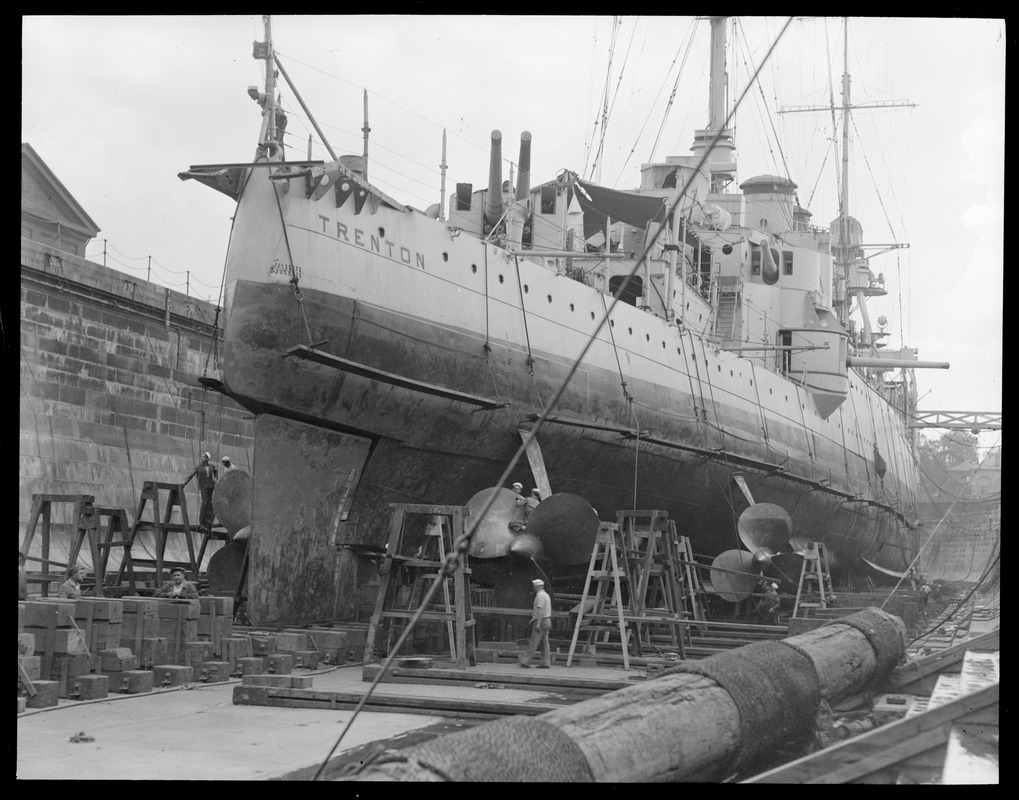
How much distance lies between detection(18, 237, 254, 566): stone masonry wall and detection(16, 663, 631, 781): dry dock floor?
9100mm

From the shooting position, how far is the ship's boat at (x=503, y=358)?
13.1 metres

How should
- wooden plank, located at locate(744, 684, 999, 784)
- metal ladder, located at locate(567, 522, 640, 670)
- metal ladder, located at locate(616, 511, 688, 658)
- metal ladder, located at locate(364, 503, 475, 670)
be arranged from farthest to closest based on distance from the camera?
metal ladder, located at locate(616, 511, 688, 658)
metal ladder, located at locate(567, 522, 640, 670)
metal ladder, located at locate(364, 503, 475, 670)
wooden plank, located at locate(744, 684, 999, 784)

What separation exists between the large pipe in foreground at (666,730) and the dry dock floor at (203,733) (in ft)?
5.53

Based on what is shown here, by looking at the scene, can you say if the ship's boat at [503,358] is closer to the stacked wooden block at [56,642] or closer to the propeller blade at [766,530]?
the propeller blade at [766,530]

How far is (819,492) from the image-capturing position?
966 inches

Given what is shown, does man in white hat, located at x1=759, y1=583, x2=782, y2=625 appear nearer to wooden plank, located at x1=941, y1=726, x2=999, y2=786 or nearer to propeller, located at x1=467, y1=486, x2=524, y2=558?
propeller, located at x1=467, y1=486, x2=524, y2=558

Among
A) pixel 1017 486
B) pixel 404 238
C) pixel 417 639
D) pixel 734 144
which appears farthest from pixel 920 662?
Answer: pixel 734 144

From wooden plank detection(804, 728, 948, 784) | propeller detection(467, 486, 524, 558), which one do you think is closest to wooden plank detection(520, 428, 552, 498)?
propeller detection(467, 486, 524, 558)

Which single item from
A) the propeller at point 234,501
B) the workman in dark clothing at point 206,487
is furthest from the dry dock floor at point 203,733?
the workman in dark clothing at point 206,487

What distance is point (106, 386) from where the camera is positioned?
62.4 feet

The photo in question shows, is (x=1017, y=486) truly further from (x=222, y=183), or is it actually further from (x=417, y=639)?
(x=222, y=183)

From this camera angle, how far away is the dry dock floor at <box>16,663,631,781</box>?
6426mm

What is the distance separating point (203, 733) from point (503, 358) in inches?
341

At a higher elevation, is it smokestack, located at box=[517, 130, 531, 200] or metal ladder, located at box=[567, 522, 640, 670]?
smokestack, located at box=[517, 130, 531, 200]
